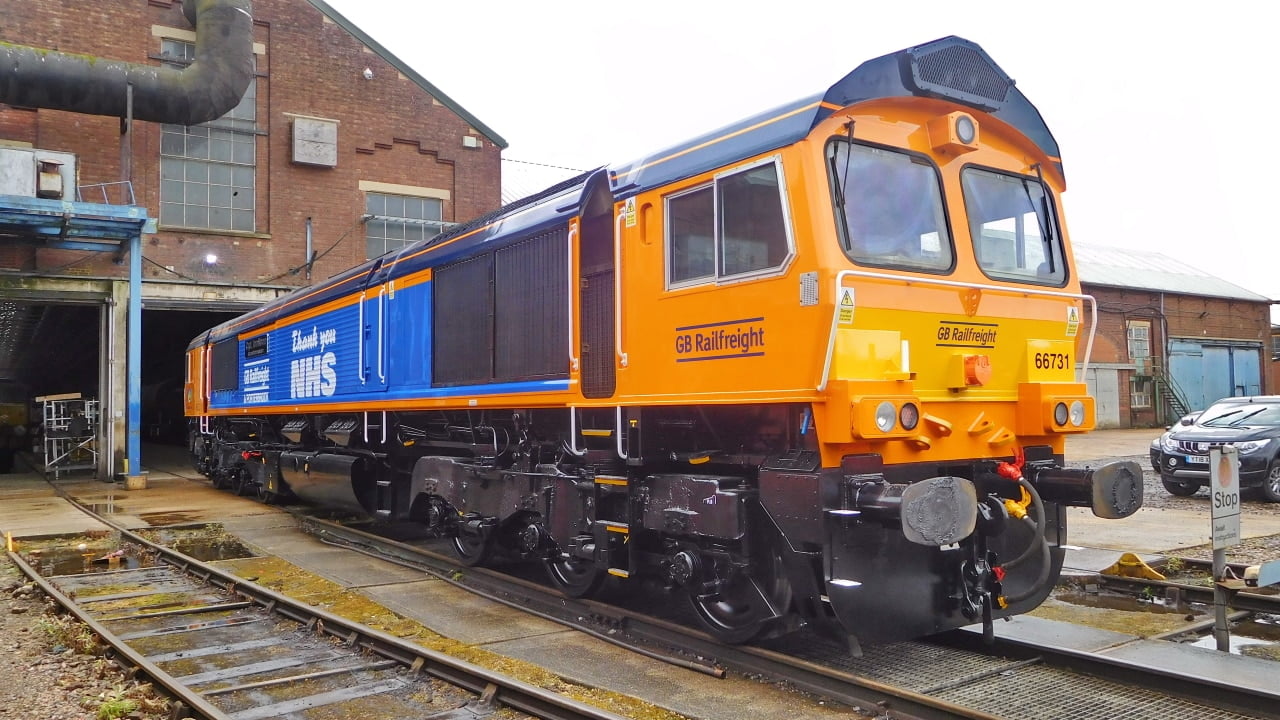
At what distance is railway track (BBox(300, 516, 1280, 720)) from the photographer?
456cm

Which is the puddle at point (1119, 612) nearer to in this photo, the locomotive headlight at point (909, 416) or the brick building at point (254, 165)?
the locomotive headlight at point (909, 416)

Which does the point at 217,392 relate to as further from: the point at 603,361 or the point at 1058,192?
the point at 1058,192

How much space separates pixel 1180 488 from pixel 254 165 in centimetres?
1961

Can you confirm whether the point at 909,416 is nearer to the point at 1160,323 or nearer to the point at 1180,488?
the point at 1180,488

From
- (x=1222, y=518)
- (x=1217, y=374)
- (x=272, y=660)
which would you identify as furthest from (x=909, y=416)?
(x=1217, y=374)

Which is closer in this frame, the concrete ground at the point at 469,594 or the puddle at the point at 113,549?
the concrete ground at the point at 469,594

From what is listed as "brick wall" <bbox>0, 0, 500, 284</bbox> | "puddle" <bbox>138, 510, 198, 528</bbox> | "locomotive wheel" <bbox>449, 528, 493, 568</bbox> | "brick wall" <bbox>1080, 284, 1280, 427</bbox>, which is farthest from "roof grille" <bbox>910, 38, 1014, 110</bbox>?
"brick wall" <bbox>1080, 284, 1280, 427</bbox>

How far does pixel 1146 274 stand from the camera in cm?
3597

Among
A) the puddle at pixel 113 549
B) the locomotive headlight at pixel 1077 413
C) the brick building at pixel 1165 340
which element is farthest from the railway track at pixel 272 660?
the brick building at pixel 1165 340

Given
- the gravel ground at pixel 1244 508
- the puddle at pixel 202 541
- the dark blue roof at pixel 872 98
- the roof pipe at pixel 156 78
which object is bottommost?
the gravel ground at pixel 1244 508

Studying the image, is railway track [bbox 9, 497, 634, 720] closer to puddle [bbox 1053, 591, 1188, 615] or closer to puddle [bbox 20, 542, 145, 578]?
puddle [bbox 20, 542, 145, 578]

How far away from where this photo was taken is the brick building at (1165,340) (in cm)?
3197

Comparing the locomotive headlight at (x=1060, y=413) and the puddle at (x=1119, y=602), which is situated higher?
the locomotive headlight at (x=1060, y=413)

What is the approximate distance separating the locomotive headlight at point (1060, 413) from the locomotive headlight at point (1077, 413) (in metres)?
0.09
